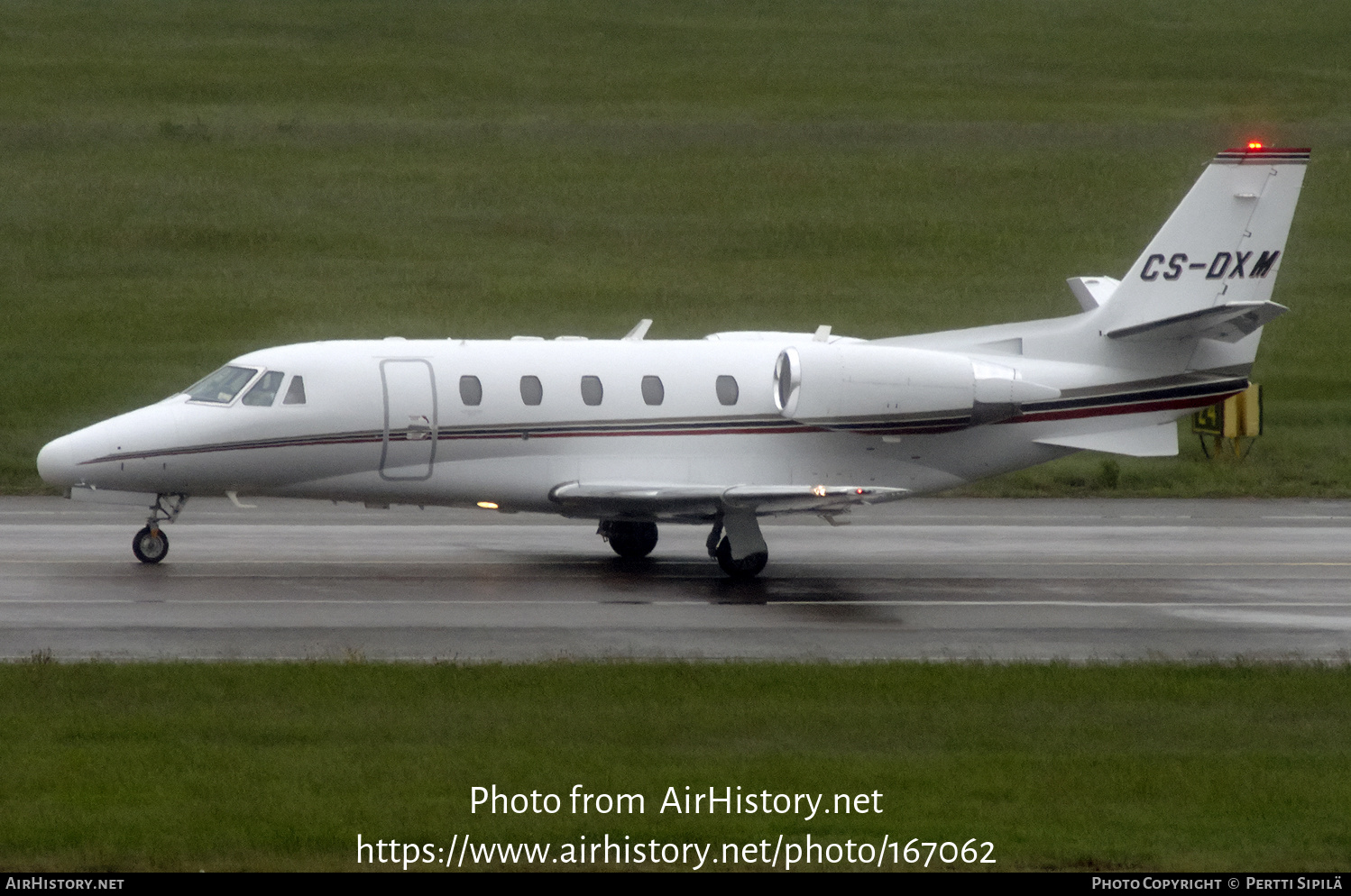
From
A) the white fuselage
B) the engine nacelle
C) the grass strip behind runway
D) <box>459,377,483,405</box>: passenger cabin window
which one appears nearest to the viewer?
the grass strip behind runway

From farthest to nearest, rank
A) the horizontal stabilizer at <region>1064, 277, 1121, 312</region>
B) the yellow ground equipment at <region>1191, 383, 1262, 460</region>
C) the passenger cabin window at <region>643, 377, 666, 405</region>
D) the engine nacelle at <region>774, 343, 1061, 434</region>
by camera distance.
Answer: the yellow ground equipment at <region>1191, 383, 1262, 460</region> < the horizontal stabilizer at <region>1064, 277, 1121, 312</region> < the passenger cabin window at <region>643, 377, 666, 405</region> < the engine nacelle at <region>774, 343, 1061, 434</region>

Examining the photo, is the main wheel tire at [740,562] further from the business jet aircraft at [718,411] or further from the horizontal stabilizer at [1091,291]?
the horizontal stabilizer at [1091,291]

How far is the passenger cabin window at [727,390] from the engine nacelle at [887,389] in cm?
53

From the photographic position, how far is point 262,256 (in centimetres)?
5406

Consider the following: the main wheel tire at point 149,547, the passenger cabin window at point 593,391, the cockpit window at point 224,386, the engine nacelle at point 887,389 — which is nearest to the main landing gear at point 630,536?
the passenger cabin window at point 593,391

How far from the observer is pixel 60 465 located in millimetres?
22234

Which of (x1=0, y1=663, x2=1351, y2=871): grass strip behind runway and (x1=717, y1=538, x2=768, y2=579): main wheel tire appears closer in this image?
(x1=0, y1=663, x2=1351, y2=871): grass strip behind runway

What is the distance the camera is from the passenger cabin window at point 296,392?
22719 mm

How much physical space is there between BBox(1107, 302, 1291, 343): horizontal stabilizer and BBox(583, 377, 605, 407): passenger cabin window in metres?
6.78

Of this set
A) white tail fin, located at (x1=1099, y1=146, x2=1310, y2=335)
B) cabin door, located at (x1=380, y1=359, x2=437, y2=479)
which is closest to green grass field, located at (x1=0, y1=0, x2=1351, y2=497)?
white tail fin, located at (x1=1099, y1=146, x2=1310, y2=335)

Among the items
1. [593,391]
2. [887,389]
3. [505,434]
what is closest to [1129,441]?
[887,389]

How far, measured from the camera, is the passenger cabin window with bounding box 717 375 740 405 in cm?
2372

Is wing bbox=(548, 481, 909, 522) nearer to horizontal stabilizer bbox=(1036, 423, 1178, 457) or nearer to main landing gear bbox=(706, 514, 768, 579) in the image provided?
main landing gear bbox=(706, 514, 768, 579)

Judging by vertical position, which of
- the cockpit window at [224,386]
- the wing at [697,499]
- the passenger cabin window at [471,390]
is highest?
the cockpit window at [224,386]
